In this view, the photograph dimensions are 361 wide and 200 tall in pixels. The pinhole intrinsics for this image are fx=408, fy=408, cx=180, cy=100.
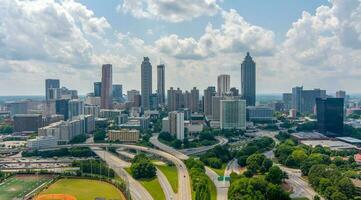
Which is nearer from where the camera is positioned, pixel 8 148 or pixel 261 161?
pixel 261 161

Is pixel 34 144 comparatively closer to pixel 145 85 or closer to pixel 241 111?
pixel 241 111

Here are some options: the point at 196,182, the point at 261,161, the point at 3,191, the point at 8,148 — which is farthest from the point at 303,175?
the point at 8,148

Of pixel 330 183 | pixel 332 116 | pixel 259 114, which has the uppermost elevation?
pixel 332 116

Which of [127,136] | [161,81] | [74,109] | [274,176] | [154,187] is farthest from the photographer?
[161,81]

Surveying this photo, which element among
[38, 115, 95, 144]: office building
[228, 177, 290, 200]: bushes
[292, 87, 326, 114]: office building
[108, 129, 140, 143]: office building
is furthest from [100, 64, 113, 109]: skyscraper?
[228, 177, 290, 200]: bushes

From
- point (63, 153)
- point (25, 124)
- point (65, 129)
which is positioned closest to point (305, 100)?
point (65, 129)

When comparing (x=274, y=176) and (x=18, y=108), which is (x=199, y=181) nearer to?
(x=274, y=176)

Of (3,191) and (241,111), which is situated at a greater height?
(241,111)
